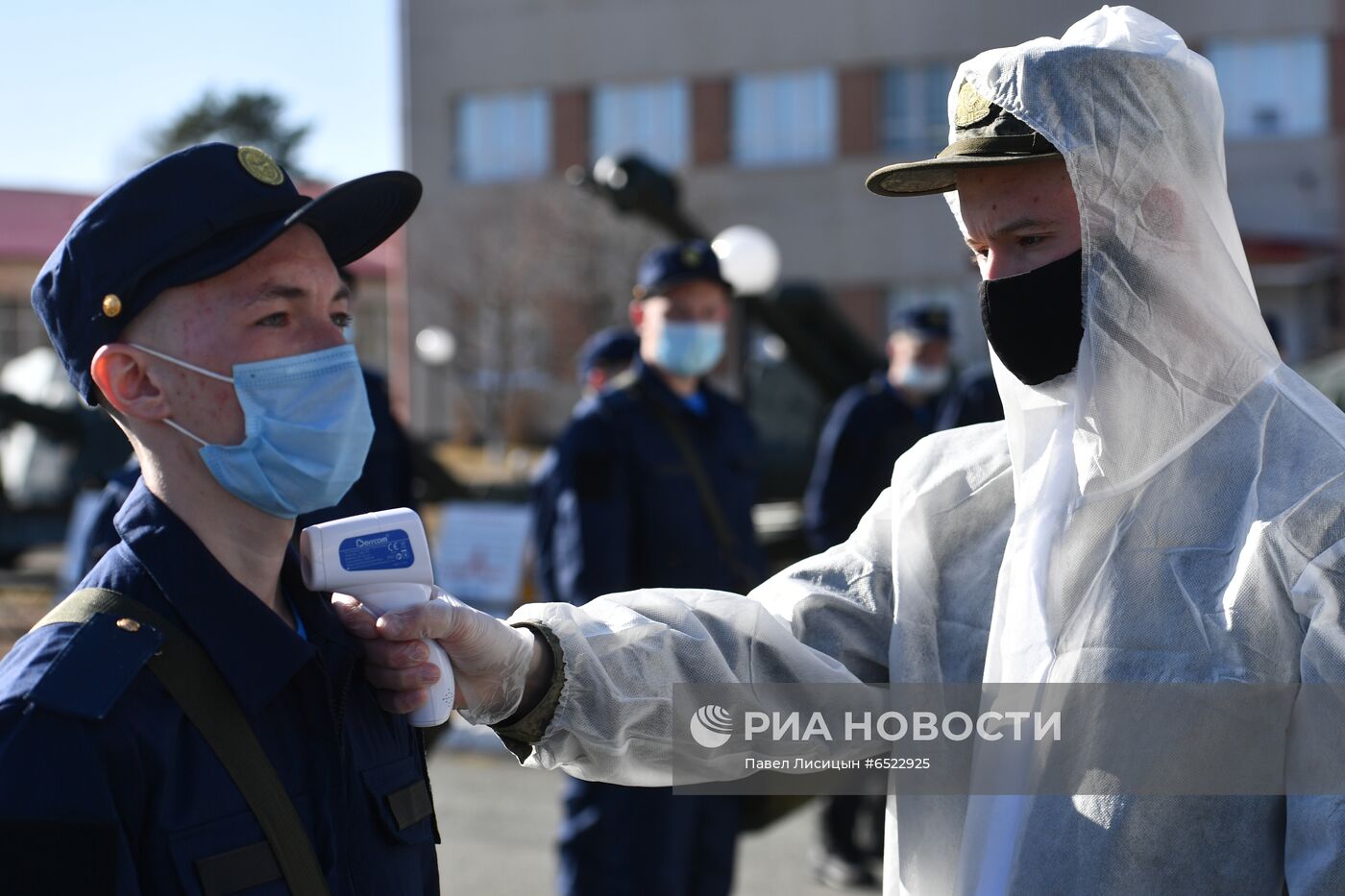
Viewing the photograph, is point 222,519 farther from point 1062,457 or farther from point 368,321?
point 368,321

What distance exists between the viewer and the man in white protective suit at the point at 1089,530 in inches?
79.9

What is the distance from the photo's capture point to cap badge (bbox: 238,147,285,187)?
2129 millimetres

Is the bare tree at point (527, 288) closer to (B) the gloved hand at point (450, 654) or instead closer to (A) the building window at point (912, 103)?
(A) the building window at point (912, 103)

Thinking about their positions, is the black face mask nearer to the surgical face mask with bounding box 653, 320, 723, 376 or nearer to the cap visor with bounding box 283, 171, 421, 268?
the cap visor with bounding box 283, 171, 421, 268

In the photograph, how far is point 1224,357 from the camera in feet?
7.02

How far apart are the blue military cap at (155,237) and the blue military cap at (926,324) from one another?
6171 millimetres

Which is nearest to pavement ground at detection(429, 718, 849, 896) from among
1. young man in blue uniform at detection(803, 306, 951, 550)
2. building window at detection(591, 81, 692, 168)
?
young man in blue uniform at detection(803, 306, 951, 550)

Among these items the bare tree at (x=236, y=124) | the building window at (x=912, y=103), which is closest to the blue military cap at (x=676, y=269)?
the building window at (x=912, y=103)

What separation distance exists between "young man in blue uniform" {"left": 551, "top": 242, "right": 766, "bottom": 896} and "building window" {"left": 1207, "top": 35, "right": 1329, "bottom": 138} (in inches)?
1017

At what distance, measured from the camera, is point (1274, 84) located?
2884 centimetres

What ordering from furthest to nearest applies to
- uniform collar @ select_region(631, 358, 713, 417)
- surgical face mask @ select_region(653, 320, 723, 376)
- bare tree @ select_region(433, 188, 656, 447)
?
1. bare tree @ select_region(433, 188, 656, 447)
2. surgical face mask @ select_region(653, 320, 723, 376)
3. uniform collar @ select_region(631, 358, 713, 417)

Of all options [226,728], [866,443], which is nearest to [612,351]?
[866,443]

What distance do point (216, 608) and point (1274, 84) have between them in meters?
30.4

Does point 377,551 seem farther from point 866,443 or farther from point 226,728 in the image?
point 866,443
